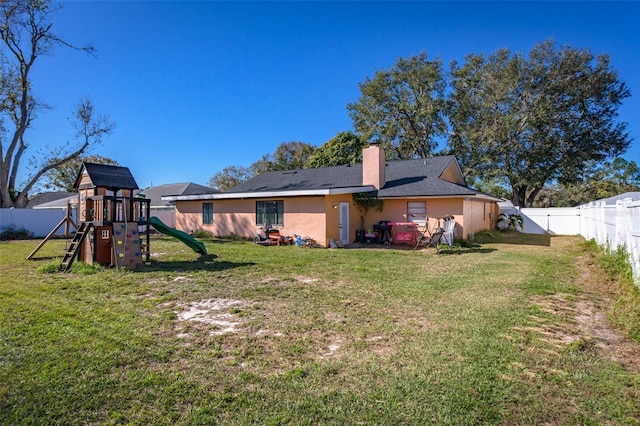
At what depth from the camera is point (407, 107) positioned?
30.7m

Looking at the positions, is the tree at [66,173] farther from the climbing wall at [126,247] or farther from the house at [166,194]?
the climbing wall at [126,247]

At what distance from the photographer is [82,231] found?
30.5 feet

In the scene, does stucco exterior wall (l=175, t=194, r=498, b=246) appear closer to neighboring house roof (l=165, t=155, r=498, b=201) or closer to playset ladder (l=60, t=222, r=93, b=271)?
neighboring house roof (l=165, t=155, r=498, b=201)

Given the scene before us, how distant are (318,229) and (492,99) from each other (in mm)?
22220

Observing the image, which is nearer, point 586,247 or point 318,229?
point 586,247

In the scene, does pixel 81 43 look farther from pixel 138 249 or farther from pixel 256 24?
pixel 138 249

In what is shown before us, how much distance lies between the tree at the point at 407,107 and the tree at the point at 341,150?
1.18m

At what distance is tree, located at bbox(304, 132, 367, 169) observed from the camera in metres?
31.5

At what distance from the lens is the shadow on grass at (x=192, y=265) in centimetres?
895

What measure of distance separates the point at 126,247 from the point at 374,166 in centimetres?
1132

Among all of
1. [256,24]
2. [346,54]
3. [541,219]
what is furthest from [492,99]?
[256,24]

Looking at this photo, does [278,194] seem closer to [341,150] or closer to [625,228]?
[625,228]

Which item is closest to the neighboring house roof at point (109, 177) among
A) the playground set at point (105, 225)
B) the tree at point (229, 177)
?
the playground set at point (105, 225)

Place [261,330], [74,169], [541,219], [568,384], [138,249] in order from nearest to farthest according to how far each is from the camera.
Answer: [568,384], [261,330], [138,249], [541,219], [74,169]
